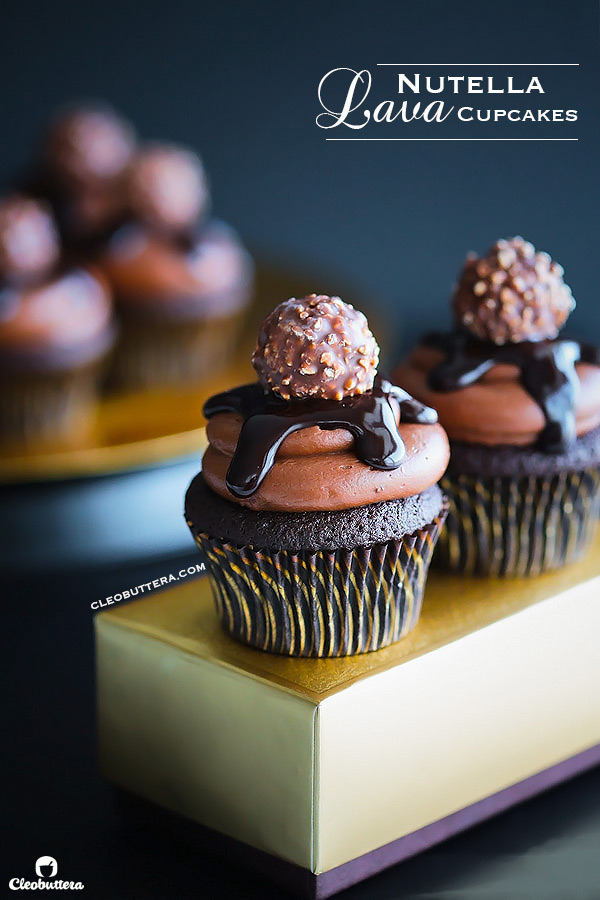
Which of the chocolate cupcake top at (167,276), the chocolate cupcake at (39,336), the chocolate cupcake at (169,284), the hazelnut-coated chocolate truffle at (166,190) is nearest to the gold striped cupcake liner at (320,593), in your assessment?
the chocolate cupcake at (39,336)

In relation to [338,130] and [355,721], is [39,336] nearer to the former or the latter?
[338,130]

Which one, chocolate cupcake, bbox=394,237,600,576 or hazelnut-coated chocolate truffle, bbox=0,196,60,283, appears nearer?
chocolate cupcake, bbox=394,237,600,576

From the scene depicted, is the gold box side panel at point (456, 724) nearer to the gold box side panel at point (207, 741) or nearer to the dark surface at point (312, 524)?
the gold box side panel at point (207, 741)

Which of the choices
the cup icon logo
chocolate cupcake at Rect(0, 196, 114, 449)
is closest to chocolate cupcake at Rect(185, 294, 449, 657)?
the cup icon logo

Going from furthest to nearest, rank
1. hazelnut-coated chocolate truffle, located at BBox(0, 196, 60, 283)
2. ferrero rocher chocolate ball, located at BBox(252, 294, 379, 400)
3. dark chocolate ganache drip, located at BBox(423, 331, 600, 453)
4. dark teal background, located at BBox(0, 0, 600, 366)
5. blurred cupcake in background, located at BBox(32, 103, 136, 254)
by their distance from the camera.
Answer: blurred cupcake in background, located at BBox(32, 103, 136, 254) < hazelnut-coated chocolate truffle, located at BBox(0, 196, 60, 283) < dark teal background, located at BBox(0, 0, 600, 366) < dark chocolate ganache drip, located at BBox(423, 331, 600, 453) < ferrero rocher chocolate ball, located at BBox(252, 294, 379, 400)

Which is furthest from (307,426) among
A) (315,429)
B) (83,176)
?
(83,176)

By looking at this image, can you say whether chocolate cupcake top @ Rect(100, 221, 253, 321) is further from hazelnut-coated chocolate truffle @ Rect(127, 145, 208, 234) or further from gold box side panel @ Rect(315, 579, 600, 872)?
gold box side panel @ Rect(315, 579, 600, 872)

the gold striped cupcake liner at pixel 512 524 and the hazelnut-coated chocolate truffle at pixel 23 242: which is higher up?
the hazelnut-coated chocolate truffle at pixel 23 242

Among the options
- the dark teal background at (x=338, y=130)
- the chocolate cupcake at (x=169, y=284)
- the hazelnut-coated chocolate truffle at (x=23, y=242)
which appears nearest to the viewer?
the dark teal background at (x=338, y=130)

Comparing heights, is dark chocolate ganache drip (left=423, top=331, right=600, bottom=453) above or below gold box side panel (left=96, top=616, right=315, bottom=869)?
above
